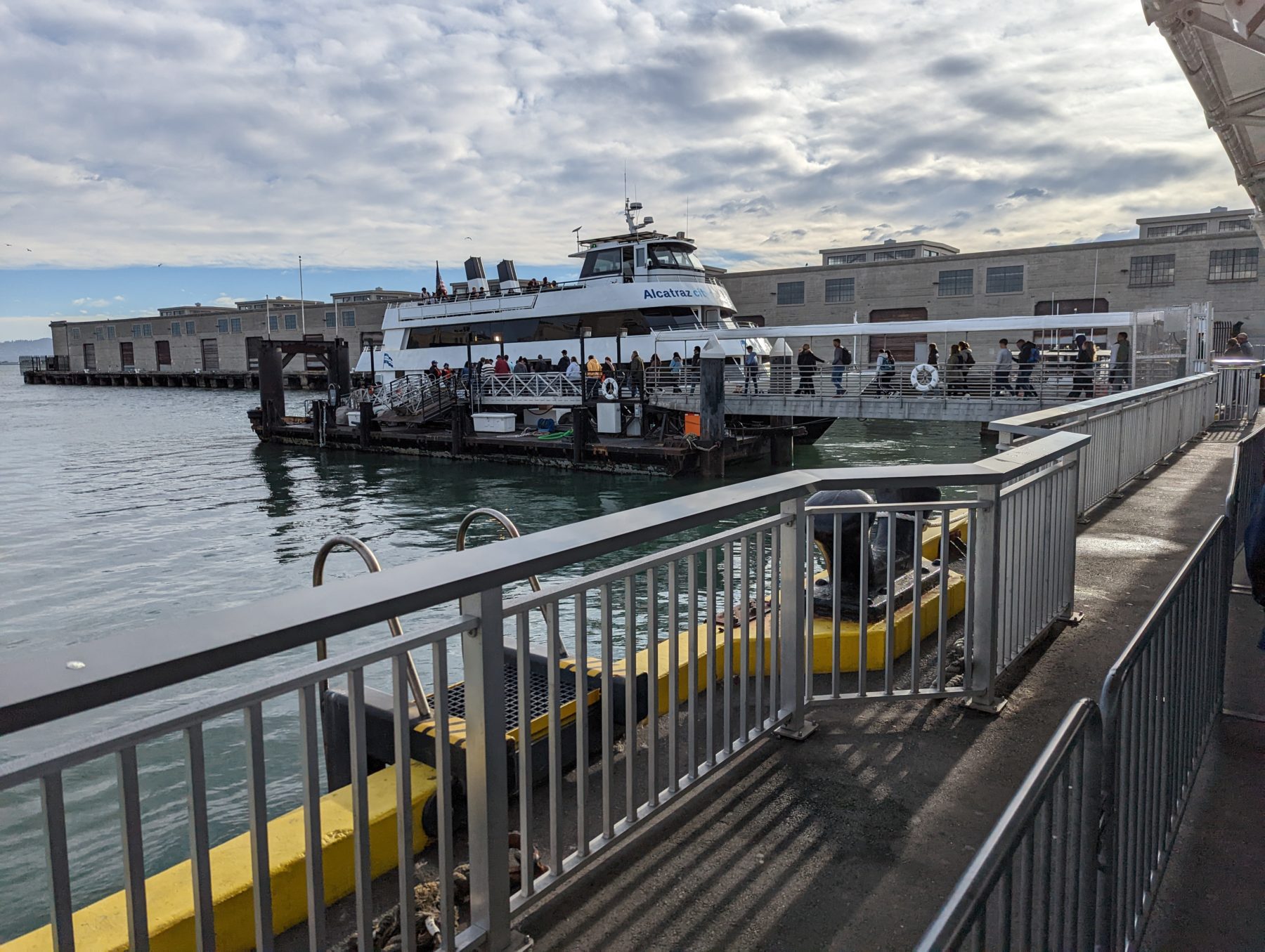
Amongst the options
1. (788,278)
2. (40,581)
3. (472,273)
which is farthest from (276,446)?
(788,278)

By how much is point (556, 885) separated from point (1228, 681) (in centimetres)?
323

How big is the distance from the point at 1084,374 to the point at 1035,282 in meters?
30.8

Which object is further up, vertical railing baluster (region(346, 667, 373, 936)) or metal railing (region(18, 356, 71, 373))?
metal railing (region(18, 356, 71, 373))

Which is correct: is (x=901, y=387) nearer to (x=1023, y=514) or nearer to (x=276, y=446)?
(x=1023, y=514)

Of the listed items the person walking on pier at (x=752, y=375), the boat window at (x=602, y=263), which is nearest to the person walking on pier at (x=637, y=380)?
the person walking on pier at (x=752, y=375)

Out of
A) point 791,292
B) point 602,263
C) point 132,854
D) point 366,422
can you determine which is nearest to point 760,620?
point 132,854

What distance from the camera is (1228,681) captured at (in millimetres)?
4141

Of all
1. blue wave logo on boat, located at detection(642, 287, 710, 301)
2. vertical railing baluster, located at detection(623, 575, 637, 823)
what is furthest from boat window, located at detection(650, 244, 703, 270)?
vertical railing baluster, located at detection(623, 575, 637, 823)

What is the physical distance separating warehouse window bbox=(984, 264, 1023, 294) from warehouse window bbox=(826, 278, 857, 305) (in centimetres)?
739

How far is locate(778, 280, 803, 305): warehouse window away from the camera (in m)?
55.8

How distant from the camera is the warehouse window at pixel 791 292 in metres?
55.8

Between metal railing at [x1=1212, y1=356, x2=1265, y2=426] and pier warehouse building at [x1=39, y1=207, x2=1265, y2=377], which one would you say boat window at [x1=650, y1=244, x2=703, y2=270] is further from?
metal railing at [x1=1212, y1=356, x2=1265, y2=426]

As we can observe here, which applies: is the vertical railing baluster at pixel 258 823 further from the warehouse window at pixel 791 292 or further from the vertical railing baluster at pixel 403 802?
the warehouse window at pixel 791 292

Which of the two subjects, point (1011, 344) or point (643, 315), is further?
point (1011, 344)
